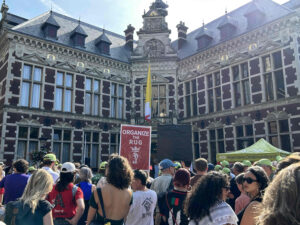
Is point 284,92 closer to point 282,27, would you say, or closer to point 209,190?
point 282,27

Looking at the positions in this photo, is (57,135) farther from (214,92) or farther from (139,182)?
(139,182)

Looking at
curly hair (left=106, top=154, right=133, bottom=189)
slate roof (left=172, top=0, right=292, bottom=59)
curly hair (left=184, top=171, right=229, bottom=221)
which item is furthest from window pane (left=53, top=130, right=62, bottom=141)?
curly hair (left=184, top=171, right=229, bottom=221)

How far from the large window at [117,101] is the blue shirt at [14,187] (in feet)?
49.4

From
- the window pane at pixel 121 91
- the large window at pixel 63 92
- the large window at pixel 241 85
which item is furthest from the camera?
the window pane at pixel 121 91

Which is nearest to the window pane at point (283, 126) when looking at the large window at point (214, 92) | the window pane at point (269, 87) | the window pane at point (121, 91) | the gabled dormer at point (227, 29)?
the window pane at point (269, 87)

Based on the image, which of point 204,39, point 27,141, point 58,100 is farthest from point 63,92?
point 204,39

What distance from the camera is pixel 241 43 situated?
54.2ft

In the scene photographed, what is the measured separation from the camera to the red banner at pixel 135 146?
7.66 metres

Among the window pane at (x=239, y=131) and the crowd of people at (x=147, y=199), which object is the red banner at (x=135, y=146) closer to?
the crowd of people at (x=147, y=199)

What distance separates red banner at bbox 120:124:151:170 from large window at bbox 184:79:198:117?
39.1 feet

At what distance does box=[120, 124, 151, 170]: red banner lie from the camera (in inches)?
302

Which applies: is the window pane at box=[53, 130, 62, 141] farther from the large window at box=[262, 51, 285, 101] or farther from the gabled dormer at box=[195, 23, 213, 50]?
the large window at box=[262, 51, 285, 101]

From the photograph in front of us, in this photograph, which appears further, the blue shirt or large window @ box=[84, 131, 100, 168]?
large window @ box=[84, 131, 100, 168]

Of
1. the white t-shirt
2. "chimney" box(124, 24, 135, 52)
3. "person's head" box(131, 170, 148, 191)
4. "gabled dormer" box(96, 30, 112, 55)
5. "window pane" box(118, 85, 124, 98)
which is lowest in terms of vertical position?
the white t-shirt
